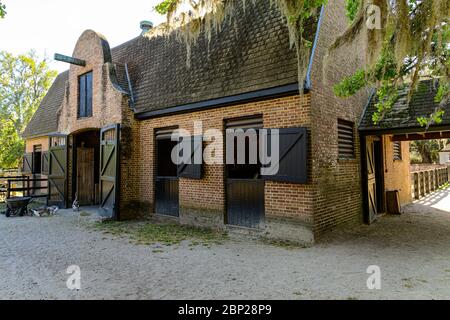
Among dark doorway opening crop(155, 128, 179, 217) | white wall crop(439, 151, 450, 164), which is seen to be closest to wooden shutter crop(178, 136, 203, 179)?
dark doorway opening crop(155, 128, 179, 217)

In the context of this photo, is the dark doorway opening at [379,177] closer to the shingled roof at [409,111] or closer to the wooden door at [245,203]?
the shingled roof at [409,111]

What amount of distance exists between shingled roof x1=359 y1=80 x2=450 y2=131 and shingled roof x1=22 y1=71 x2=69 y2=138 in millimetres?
15133

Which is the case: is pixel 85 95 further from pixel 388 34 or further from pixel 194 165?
pixel 388 34

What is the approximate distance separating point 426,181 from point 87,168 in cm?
1725

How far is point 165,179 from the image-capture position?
371 inches

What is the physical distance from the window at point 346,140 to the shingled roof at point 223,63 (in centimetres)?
254

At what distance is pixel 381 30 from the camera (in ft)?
16.3

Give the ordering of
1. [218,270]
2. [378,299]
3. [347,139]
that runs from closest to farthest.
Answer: [378,299] < [218,270] < [347,139]

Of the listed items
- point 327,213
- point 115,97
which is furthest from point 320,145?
point 115,97

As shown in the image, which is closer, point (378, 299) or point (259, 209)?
point (378, 299)

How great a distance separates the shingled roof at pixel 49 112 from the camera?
53.1 feet

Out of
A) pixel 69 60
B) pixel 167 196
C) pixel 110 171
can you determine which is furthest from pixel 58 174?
pixel 167 196

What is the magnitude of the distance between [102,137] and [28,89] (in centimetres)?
2748

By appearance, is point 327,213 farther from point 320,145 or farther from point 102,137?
point 102,137
